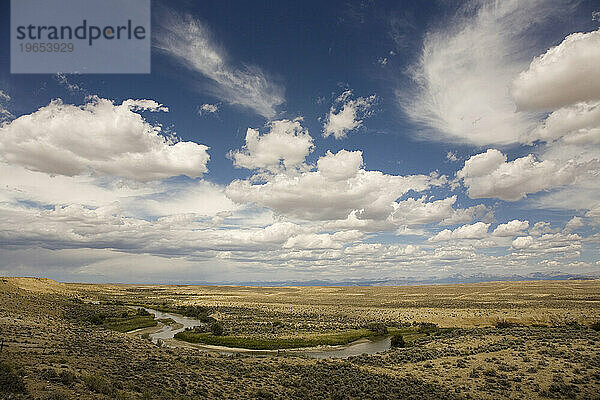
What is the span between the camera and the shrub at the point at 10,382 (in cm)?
1867

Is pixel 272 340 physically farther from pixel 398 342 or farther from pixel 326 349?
pixel 398 342

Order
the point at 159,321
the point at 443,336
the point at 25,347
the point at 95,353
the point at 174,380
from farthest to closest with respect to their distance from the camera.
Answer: the point at 159,321 → the point at 443,336 → the point at 95,353 → the point at 25,347 → the point at 174,380

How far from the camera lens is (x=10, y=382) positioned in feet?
63.1

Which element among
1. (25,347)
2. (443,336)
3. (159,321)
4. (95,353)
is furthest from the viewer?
(159,321)

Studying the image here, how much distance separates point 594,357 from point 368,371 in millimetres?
22396

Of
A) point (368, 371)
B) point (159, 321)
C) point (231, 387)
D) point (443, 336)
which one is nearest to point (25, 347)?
point (231, 387)

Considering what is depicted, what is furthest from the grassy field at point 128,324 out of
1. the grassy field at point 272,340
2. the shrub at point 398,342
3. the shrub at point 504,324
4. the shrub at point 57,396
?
the shrub at point 504,324

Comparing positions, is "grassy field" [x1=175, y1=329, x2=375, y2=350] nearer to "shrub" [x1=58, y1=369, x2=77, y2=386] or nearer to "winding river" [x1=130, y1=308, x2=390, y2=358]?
"winding river" [x1=130, y1=308, x2=390, y2=358]

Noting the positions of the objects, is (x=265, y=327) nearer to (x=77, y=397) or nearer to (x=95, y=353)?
(x=95, y=353)

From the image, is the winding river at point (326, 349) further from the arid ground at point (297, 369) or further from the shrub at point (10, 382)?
the shrub at point (10, 382)

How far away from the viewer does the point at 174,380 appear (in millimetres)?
26359

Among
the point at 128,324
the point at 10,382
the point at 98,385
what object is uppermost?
the point at 10,382

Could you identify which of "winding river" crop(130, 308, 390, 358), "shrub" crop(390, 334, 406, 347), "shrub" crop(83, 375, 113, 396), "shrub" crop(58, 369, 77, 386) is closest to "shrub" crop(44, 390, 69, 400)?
"shrub" crop(58, 369, 77, 386)

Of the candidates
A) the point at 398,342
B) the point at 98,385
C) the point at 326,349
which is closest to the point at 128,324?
the point at 326,349
